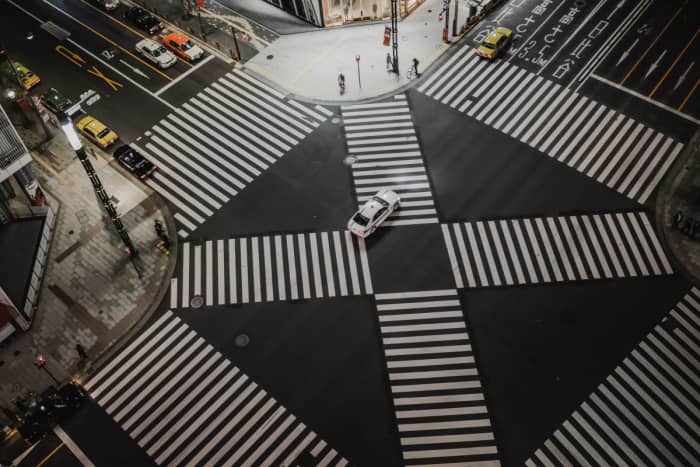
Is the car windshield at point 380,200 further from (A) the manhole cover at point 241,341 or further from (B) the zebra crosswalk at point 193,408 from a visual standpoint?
(B) the zebra crosswalk at point 193,408

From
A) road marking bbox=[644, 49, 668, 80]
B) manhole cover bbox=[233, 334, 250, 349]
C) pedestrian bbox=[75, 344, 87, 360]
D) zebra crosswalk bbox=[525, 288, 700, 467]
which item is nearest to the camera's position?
zebra crosswalk bbox=[525, 288, 700, 467]

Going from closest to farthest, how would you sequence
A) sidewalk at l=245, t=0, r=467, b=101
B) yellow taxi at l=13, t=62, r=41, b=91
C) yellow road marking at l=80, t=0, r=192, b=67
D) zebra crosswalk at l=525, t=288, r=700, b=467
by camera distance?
zebra crosswalk at l=525, t=288, r=700, b=467
sidewalk at l=245, t=0, r=467, b=101
yellow taxi at l=13, t=62, r=41, b=91
yellow road marking at l=80, t=0, r=192, b=67

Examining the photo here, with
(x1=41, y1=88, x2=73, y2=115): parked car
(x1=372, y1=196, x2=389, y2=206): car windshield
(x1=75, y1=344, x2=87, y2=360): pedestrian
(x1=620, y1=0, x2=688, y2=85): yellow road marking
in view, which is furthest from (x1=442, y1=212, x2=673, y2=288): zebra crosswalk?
(x1=41, y1=88, x2=73, y2=115): parked car

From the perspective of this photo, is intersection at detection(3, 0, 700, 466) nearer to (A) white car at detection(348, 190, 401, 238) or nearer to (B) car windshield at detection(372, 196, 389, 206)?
(A) white car at detection(348, 190, 401, 238)

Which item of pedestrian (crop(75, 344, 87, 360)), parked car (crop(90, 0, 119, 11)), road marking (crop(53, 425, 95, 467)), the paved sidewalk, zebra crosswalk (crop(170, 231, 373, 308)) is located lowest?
road marking (crop(53, 425, 95, 467))

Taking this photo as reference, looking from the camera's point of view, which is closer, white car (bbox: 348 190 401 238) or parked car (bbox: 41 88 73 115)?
white car (bbox: 348 190 401 238)

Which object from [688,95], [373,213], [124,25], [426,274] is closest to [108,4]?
[124,25]

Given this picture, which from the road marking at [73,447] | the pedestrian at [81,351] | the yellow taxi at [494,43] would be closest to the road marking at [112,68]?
the pedestrian at [81,351]

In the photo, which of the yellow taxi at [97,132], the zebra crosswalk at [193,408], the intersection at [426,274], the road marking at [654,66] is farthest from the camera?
the road marking at [654,66]
